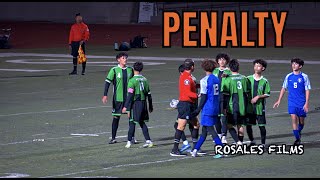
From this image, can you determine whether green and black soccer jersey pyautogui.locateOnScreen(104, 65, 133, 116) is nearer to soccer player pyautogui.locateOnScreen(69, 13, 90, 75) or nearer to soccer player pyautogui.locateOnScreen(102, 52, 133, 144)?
soccer player pyautogui.locateOnScreen(102, 52, 133, 144)

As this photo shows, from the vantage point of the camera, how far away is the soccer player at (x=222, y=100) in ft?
55.0

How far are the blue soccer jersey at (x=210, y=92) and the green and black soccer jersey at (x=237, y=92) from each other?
2.85 ft

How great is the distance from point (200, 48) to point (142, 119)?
33.4 m

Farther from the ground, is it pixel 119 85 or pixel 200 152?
pixel 119 85

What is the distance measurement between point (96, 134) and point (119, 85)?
5.16ft

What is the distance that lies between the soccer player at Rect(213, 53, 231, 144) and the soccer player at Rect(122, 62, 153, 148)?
1.41 m

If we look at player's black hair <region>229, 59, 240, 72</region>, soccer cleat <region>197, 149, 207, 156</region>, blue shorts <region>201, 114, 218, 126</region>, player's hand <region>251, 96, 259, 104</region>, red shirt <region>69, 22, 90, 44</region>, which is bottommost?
soccer cleat <region>197, 149, 207, 156</region>

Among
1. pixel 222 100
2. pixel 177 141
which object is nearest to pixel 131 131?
pixel 177 141

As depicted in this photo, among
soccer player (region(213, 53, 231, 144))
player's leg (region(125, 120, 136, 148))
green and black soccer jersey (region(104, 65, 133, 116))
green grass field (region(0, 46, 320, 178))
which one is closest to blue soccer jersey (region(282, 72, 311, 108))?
green grass field (region(0, 46, 320, 178))

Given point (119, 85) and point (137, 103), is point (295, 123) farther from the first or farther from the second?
point (119, 85)

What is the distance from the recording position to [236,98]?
A: 16719 millimetres

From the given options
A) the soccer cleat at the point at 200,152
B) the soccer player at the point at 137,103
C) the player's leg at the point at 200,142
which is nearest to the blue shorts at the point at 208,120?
the player's leg at the point at 200,142

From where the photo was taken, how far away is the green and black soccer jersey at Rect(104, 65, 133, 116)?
59.8ft

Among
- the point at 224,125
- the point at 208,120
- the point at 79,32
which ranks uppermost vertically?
the point at 79,32
